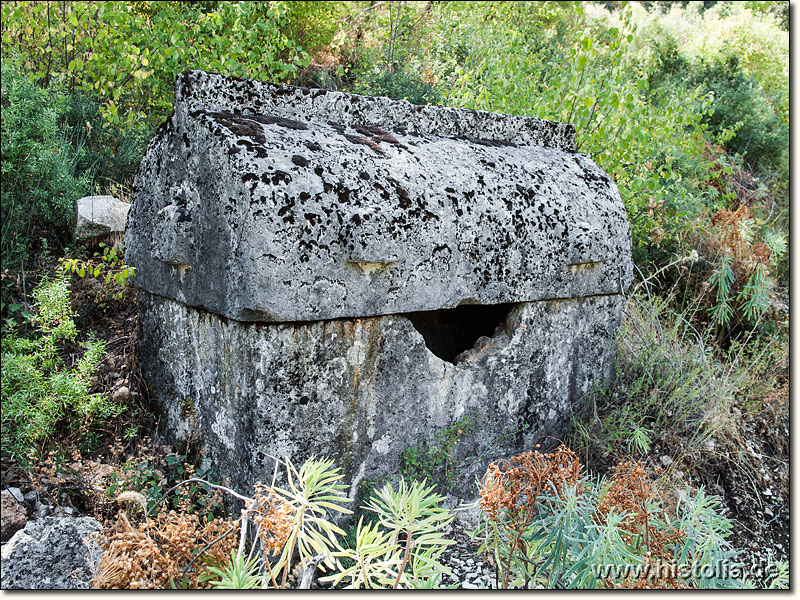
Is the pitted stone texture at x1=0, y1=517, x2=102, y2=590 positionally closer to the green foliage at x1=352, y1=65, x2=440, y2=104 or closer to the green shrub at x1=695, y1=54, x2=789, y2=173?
the green foliage at x1=352, y1=65, x2=440, y2=104

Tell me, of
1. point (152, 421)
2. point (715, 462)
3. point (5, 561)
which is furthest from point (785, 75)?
point (5, 561)

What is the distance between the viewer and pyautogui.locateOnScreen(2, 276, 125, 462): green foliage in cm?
238

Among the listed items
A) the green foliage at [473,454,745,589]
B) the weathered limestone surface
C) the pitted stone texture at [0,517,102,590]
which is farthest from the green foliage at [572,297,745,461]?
the weathered limestone surface

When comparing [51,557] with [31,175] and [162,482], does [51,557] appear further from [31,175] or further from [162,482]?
[31,175]

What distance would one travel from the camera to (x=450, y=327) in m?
3.21

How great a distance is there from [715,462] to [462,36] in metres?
5.10

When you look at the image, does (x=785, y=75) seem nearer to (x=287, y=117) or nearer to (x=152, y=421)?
(x=287, y=117)

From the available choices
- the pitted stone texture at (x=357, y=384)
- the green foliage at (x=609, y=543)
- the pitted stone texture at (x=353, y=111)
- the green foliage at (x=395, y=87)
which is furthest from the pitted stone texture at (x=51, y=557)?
the green foliage at (x=395, y=87)

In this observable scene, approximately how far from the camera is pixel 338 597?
1.62m

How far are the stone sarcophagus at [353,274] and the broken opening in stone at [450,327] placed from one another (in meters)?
0.26

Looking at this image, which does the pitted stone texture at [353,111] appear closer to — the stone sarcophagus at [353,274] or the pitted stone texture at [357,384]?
the stone sarcophagus at [353,274]

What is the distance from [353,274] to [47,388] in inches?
54.7

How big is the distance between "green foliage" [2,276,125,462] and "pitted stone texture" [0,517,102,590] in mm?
524

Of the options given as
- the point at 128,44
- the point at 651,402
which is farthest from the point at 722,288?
the point at 128,44
